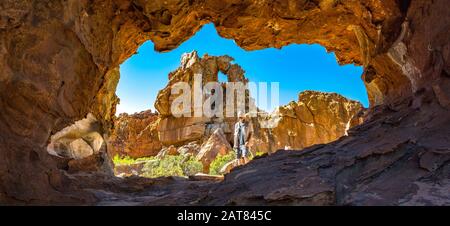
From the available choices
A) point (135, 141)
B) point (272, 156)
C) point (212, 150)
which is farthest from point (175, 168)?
point (135, 141)

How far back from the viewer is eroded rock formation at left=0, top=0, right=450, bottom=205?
438cm

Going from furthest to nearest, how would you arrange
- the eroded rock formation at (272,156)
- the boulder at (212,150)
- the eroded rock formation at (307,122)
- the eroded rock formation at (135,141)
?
the eroded rock formation at (135,141) → the eroded rock formation at (307,122) → the boulder at (212,150) → the eroded rock formation at (272,156)

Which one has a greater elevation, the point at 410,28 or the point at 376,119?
the point at 410,28

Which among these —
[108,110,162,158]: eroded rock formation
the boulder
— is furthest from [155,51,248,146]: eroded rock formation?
the boulder

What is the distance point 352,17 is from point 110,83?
Result: 694cm

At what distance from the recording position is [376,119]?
6176 mm

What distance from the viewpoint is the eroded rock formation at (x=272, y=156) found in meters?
4.38

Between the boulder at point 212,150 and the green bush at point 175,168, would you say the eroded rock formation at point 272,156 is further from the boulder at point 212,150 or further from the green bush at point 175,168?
the boulder at point 212,150

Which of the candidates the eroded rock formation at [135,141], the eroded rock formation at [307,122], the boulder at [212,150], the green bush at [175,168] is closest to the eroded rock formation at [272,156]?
the green bush at [175,168]

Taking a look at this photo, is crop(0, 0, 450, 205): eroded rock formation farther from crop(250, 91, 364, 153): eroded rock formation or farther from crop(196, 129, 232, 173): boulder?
crop(250, 91, 364, 153): eroded rock formation

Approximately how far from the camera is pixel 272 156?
6.68 meters

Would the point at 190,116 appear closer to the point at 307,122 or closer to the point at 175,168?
the point at 307,122
